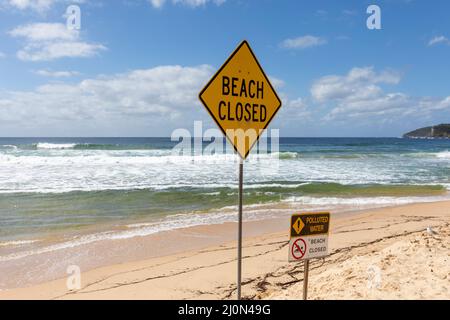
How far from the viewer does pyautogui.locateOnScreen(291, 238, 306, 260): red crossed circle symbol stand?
3.53 meters

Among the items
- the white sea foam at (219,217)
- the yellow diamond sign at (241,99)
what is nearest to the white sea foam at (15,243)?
the white sea foam at (219,217)

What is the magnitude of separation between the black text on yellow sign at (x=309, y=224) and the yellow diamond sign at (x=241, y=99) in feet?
2.63

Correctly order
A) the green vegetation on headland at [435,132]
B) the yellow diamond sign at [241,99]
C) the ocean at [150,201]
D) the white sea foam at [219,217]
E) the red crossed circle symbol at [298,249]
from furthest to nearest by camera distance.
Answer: the green vegetation on headland at [435,132], the ocean at [150,201], the white sea foam at [219,217], the red crossed circle symbol at [298,249], the yellow diamond sign at [241,99]

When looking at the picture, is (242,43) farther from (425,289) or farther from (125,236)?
(125,236)

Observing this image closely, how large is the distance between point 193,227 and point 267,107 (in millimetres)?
6149

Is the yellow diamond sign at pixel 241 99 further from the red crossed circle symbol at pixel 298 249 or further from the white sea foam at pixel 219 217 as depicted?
the white sea foam at pixel 219 217

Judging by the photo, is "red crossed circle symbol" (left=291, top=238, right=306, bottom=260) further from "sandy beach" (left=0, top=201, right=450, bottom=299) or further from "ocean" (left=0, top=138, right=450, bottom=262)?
"ocean" (left=0, top=138, right=450, bottom=262)

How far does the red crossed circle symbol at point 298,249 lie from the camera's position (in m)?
3.53

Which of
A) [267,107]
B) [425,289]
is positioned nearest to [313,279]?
[425,289]

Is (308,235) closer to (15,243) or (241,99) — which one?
(241,99)

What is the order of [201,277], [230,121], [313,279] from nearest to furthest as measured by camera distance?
[230,121] → [313,279] → [201,277]

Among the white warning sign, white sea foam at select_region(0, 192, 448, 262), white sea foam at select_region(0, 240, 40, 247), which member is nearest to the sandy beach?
the white warning sign

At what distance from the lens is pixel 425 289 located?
12.8 ft
